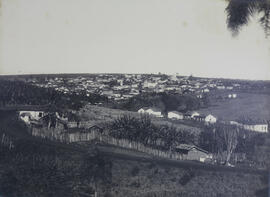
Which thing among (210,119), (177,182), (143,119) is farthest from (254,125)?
(143,119)

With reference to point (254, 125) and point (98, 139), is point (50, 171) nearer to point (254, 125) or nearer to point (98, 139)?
point (98, 139)

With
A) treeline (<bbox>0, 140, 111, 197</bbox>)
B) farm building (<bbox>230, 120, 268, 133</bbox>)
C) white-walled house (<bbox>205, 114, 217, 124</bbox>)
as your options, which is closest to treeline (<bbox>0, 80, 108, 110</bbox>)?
→ treeline (<bbox>0, 140, 111, 197</bbox>)

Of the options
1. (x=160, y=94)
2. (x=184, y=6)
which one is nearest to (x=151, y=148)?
(x=160, y=94)

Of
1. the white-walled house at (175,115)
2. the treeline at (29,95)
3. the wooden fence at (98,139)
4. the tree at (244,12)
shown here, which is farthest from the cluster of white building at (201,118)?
the tree at (244,12)

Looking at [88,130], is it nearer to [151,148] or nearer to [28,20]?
[151,148]

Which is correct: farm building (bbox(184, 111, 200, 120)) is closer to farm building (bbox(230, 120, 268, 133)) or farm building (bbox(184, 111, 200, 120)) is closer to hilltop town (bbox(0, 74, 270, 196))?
hilltop town (bbox(0, 74, 270, 196))

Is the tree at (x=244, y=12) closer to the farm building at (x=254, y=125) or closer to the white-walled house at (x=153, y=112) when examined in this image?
the farm building at (x=254, y=125)
